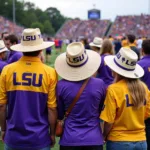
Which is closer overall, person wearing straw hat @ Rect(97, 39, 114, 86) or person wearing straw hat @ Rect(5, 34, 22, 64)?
person wearing straw hat @ Rect(97, 39, 114, 86)

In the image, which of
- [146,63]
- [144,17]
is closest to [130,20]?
[144,17]

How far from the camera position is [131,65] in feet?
12.1

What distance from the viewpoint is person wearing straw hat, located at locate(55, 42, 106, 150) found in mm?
3432

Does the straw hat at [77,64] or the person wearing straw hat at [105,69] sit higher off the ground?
the straw hat at [77,64]

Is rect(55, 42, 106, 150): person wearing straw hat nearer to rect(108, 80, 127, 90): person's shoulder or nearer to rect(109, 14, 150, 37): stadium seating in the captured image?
rect(108, 80, 127, 90): person's shoulder

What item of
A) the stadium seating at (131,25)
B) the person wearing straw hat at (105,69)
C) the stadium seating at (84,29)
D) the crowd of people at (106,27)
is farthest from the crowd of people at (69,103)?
the stadium seating at (84,29)

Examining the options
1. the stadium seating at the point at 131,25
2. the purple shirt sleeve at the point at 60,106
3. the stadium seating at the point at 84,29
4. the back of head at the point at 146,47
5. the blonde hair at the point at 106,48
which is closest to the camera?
the purple shirt sleeve at the point at 60,106

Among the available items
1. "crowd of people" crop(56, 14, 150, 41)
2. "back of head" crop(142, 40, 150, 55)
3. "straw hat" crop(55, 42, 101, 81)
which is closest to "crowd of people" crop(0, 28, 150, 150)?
"straw hat" crop(55, 42, 101, 81)

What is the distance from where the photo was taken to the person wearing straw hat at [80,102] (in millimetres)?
3432

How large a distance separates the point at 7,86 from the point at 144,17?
74.2 metres

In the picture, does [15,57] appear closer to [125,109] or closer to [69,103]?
[69,103]

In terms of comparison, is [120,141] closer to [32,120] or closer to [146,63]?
[32,120]

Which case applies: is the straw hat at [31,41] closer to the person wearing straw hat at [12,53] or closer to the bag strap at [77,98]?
the bag strap at [77,98]

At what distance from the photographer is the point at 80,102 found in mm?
3473
